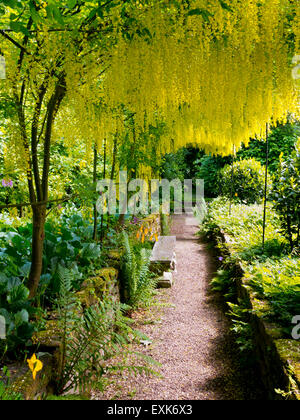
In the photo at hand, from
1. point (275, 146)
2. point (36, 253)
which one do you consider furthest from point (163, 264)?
point (275, 146)

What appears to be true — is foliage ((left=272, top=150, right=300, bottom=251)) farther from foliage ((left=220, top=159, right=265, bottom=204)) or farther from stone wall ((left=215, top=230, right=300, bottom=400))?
foliage ((left=220, top=159, right=265, bottom=204))

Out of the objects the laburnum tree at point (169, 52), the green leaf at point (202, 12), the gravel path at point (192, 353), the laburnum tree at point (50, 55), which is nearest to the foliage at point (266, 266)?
the gravel path at point (192, 353)

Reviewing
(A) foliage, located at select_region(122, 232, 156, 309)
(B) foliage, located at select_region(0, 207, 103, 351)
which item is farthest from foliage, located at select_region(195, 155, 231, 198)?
(B) foliage, located at select_region(0, 207, 103, 351)

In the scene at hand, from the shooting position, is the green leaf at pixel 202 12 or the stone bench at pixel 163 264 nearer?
the green leaf at pixel 202 12

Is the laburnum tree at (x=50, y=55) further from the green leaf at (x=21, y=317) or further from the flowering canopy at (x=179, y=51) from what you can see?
the green leaf at (x=21, y=317)

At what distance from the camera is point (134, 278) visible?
417 cm

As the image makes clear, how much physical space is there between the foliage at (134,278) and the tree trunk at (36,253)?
5.35ft

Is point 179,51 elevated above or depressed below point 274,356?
above

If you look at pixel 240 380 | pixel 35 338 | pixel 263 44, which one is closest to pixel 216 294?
pixel 240 380

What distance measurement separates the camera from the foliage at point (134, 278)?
4.16m

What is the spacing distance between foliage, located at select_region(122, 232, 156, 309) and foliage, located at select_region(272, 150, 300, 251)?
5.68 feet

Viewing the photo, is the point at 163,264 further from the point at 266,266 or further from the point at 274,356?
the point at 274,356

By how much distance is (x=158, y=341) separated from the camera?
368 centimetres

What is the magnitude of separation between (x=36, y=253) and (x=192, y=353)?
5.76ft
